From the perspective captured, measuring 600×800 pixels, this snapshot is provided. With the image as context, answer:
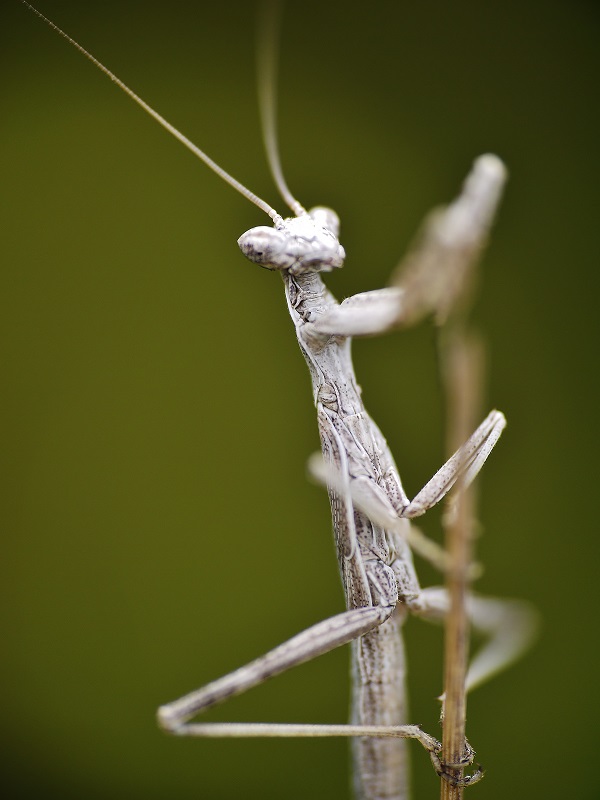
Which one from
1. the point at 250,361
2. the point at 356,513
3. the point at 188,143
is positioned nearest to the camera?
the point at 188,143

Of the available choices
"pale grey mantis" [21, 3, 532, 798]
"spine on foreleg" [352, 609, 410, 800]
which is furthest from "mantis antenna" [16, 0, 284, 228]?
"spine on foreleg" [352, 609, 410, 800]

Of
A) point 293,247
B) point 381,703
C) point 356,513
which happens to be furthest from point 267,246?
point 381,703

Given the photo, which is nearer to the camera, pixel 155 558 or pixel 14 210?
pixel 14 210

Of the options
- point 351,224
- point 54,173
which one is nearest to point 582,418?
point 351,224

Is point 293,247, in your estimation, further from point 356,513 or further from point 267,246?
point 356,513

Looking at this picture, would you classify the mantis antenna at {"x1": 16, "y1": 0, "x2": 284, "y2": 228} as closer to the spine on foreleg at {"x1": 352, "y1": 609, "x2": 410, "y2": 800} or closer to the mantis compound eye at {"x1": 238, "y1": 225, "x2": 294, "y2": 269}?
the mantis compound eye at {"x1": 238, "y1": 225, "x2": 294, "y2": 269}

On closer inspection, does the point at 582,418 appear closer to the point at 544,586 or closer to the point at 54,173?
the point at 544,586
